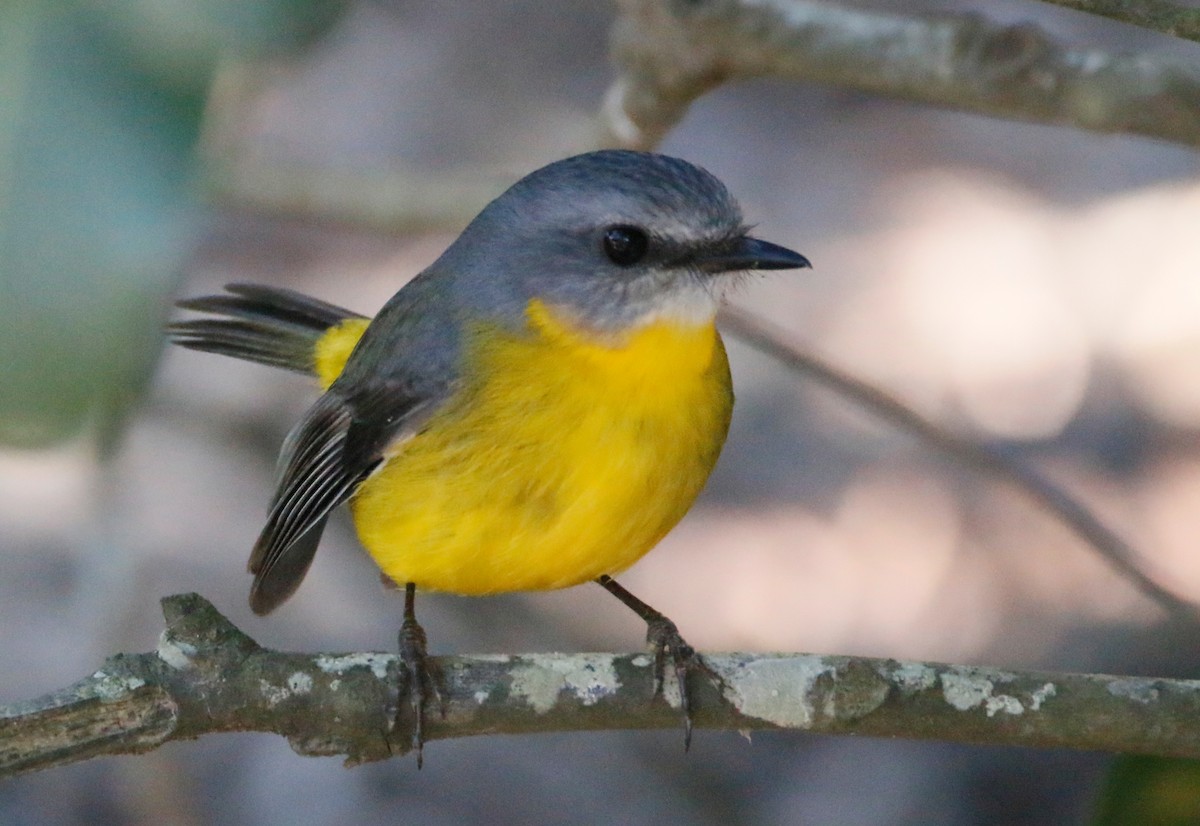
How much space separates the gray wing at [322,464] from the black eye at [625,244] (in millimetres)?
453

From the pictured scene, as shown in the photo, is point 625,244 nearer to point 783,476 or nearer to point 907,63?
point 907,63

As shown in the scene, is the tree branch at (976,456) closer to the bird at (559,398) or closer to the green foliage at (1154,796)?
the bird at (559,398)

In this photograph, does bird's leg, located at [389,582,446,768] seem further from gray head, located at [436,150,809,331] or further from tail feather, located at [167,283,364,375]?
tail feather, located at [167,283,364,375]

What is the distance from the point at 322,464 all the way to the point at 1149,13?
6.68 feet

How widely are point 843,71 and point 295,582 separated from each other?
1695 millimetres

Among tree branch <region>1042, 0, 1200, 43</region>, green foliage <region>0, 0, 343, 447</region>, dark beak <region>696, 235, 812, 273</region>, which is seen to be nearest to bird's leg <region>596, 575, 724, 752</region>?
dark beak <region>696, 235, 812, 273</region>

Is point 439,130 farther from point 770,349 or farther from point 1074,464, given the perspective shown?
point 770,349

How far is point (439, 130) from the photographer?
737 cm

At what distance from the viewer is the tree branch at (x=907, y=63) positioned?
318 cm

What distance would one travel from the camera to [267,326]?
4270 millimetres

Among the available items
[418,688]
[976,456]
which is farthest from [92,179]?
[976,456]

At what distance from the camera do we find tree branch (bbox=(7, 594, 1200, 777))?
2.70 meters

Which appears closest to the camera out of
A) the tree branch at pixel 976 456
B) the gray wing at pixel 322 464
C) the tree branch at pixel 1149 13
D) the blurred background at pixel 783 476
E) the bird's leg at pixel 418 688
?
the tree branch at pixel 1149 13

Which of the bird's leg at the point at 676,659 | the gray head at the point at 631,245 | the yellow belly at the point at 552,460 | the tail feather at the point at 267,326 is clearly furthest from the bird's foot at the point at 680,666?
the tail feather at the point at 267,326
